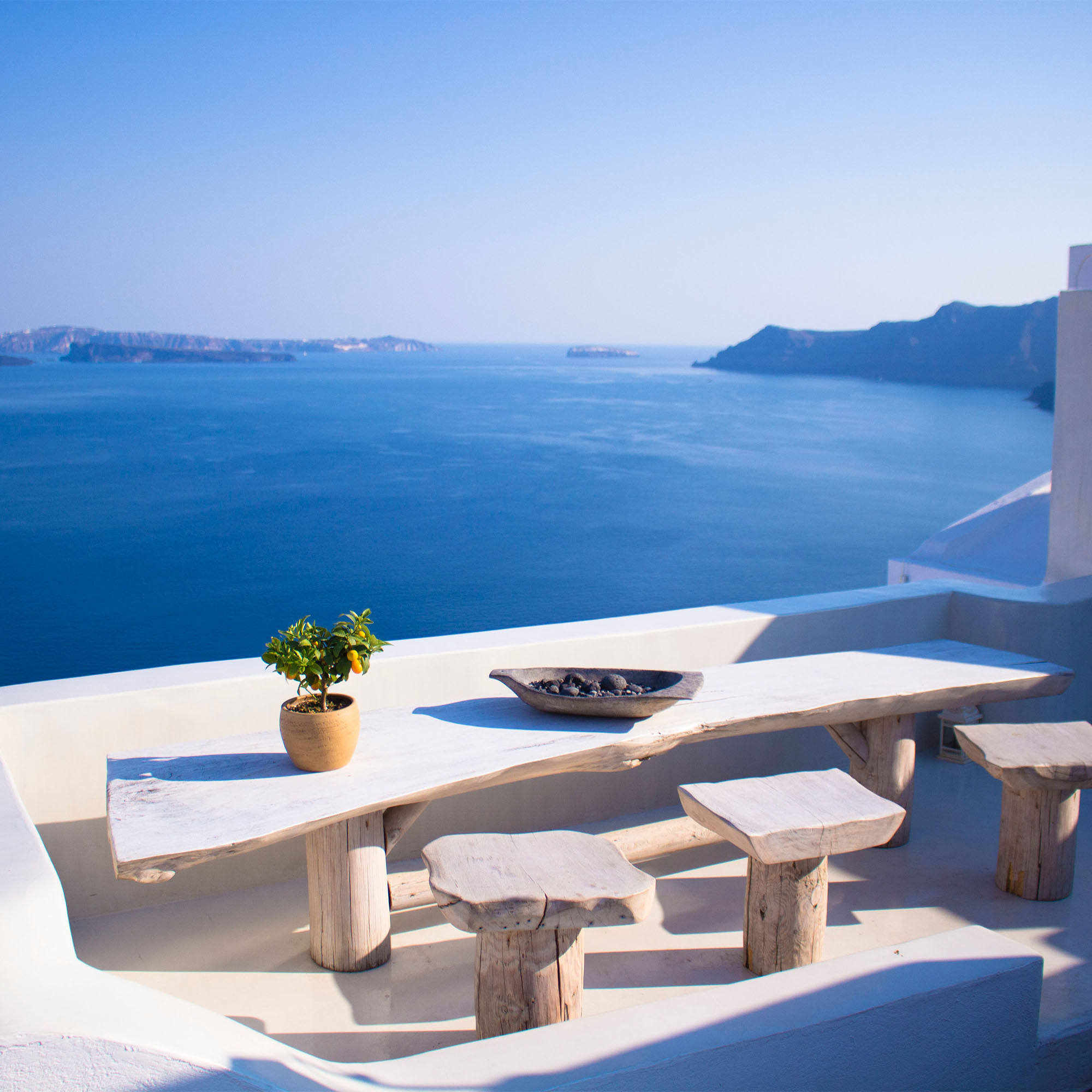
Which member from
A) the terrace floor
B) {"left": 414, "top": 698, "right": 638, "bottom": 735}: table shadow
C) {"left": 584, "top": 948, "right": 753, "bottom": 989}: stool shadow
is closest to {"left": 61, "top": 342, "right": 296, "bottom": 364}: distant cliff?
the terrace floor

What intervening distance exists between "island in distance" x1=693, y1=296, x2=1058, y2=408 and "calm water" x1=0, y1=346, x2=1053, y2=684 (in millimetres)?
2523

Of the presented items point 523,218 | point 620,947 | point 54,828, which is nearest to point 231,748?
point 54,828

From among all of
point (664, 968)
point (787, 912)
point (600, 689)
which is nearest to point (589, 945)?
point (664, 968)

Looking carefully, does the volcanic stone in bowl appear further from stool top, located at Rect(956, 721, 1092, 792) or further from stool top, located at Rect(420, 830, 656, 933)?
stool top, located at Rect(956, 721, 1092, 792)

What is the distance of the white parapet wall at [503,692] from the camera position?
2.29m

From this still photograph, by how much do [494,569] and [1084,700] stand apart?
33029mm

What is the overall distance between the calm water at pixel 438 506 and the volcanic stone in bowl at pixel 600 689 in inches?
1090

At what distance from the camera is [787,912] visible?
2004 millimetres

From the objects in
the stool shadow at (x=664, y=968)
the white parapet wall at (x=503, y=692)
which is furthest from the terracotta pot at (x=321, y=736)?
the stool shadow at (x=664, y=968)

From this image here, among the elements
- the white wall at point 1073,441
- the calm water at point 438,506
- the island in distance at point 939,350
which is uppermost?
the island in distance at point 939,350

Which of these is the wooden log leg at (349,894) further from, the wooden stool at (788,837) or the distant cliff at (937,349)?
the distant cliff at (937,349)

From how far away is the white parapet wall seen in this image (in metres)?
Result: 2.29

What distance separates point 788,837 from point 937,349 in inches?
3227

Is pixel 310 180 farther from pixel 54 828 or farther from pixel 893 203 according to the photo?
pixel 54 828
